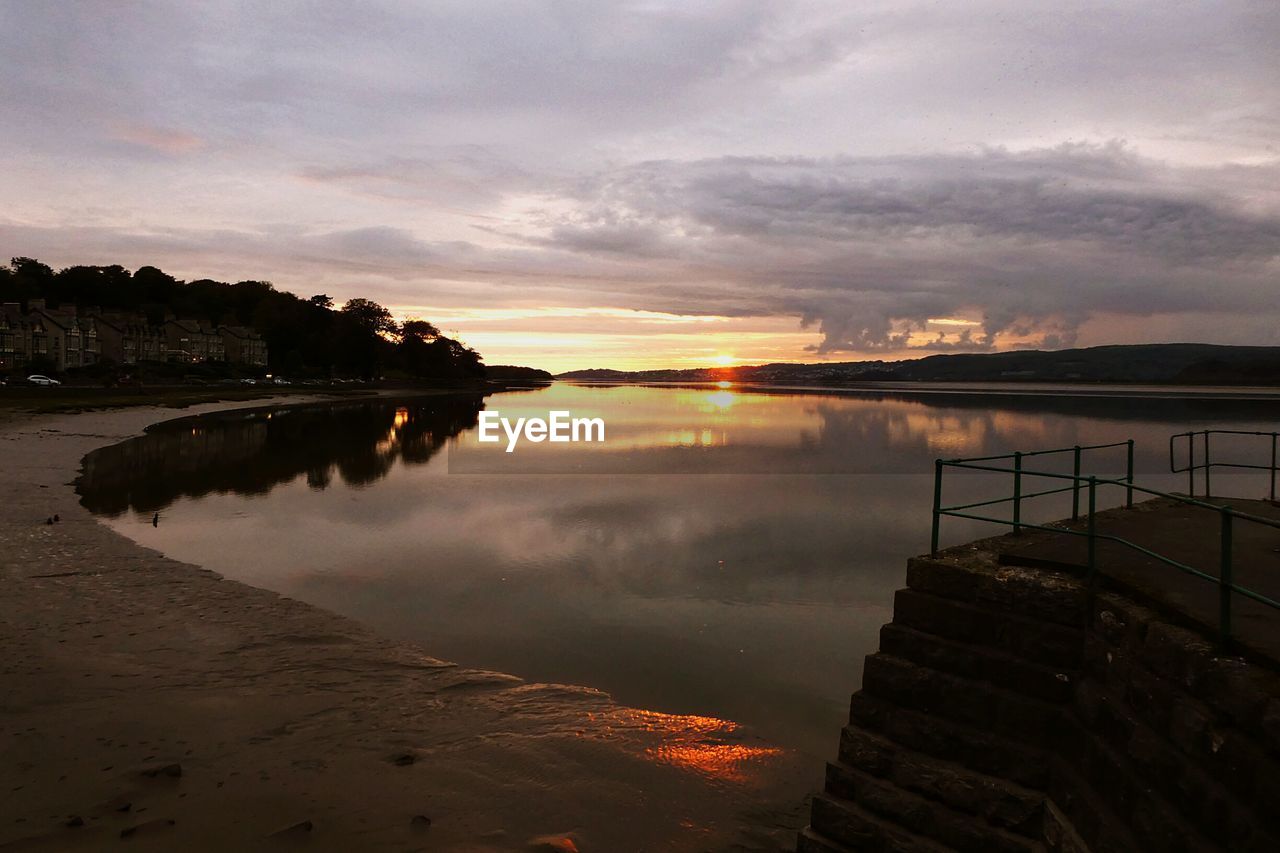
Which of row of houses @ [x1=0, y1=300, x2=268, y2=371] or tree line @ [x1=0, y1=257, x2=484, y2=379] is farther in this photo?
tree line @ [x1=0, y1=257, x2=484, y2=379]

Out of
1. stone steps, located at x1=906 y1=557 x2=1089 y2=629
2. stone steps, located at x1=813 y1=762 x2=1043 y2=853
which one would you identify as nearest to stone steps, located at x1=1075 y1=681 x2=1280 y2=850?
stone steps, located at x1=906 y1=557 x2=1089 y2=629

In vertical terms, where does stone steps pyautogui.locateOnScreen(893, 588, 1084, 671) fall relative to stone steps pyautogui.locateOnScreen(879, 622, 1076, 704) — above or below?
above

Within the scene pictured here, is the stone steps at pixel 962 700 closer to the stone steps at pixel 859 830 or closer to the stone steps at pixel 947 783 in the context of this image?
the stone steps at pixel 947 783

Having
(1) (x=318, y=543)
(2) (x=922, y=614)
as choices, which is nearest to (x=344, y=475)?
(1) (x=318, y=543)

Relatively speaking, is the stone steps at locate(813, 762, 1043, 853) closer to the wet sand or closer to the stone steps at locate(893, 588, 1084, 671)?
the wet sand

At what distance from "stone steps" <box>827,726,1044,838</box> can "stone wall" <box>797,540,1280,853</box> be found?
0.01 metres

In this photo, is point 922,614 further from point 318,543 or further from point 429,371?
point 429,371

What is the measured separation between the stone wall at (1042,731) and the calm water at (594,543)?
2644 mm

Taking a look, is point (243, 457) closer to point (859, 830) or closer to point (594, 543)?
point (594, 543)

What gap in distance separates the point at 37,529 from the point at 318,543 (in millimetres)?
6256

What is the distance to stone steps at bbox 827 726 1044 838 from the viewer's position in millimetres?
5410

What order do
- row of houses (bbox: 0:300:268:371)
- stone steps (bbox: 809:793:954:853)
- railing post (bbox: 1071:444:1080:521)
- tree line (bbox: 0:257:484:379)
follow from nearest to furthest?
1. stone steps (bbox: 809:793:954:853)
2. railing post (bbox: 1071:444:1080:521)
3. row of houses (bbox: 0:300:268:371)
4. tree line (bbox: 0:257:484:379)

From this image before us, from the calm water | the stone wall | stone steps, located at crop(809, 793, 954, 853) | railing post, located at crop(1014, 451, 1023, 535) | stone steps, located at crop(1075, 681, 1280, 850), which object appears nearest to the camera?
stone steps, located at crop(1075, 681, 1280, 850)

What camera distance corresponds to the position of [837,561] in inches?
662
